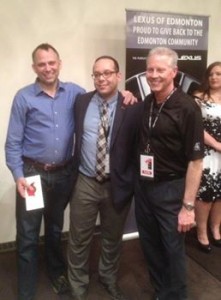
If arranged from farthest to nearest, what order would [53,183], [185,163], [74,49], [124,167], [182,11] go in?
[182,11] → [74,49] → [53,183] → [124,167] → [185,163]

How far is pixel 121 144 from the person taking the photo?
206 cm

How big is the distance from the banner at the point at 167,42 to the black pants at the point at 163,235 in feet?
3.86

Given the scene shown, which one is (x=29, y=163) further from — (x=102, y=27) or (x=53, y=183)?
(x=102, y=27)

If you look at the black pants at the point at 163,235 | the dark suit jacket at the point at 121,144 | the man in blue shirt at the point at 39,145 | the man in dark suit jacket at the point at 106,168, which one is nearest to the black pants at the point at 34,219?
the man in blue shirt at the point at 39,145

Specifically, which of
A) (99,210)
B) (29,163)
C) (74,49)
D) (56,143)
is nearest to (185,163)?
(99,210)

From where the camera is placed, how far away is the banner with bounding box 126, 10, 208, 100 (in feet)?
9.37

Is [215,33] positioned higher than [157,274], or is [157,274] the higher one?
[215,33]

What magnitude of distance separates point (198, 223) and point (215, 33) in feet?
6.30

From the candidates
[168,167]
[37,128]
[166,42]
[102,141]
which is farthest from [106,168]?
[166,42]

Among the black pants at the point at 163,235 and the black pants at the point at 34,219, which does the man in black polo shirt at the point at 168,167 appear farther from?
the black pants at the point at 34,219

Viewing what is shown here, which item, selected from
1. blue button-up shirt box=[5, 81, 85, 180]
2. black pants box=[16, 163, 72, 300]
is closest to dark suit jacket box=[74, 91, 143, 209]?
blue button-up shirt box=[5, 81, 85, 180]

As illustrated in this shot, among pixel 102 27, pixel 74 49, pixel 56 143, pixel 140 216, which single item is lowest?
pixel 140 216

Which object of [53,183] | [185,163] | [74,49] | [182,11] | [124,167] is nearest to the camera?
[185,163]

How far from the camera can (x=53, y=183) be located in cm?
224
